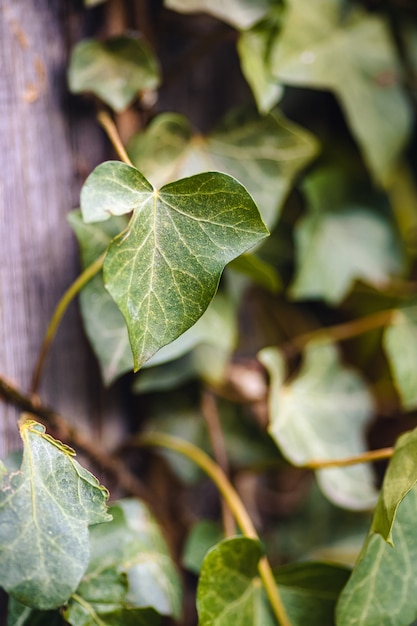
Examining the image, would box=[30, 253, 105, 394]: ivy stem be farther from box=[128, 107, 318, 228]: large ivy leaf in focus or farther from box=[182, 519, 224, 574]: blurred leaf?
box=[182, 519, 224, 574]: blurred leaf

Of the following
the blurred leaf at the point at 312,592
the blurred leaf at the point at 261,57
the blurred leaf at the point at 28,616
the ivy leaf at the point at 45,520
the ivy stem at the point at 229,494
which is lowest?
the blurred leaf at the point at 312,592

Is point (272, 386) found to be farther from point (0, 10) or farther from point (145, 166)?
point (0, 10)

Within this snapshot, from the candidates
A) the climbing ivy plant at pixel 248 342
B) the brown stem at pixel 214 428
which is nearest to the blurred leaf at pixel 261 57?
the climbing ivy plant at pixel 248 342

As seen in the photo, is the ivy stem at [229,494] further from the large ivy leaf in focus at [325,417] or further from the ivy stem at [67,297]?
the ivy stem at [67,297]

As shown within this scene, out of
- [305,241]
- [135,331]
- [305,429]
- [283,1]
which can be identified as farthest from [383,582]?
[283,1]

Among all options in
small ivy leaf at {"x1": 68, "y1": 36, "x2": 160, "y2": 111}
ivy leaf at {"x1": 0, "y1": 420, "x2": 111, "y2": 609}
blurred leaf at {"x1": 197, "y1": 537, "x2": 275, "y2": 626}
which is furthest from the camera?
small ivy leaf at {"x1": 68, "y1": 36, "x2": 160, "y2": 111}

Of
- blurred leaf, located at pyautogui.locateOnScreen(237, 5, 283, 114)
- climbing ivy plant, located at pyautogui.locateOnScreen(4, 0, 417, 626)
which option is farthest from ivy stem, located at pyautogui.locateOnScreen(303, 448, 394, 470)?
blurred leaf, located at pyautogui.locateOnScreen(237, 5, 283, 114)
